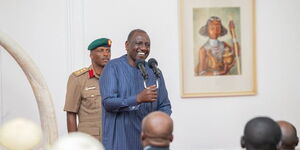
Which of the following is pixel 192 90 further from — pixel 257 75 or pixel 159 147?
pixel 159 147

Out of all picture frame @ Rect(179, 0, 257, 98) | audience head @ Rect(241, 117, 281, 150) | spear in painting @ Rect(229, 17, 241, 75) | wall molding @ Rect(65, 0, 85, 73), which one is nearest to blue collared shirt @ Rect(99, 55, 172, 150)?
audience head @ Rect(241, 117, 281, 150)

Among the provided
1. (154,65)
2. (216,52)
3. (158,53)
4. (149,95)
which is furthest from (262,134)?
(216,52)

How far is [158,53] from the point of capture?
495cm

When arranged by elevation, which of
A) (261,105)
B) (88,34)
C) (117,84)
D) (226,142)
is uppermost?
(88,34)

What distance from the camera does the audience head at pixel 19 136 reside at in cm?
122

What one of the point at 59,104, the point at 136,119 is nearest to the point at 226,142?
the point at 59,104

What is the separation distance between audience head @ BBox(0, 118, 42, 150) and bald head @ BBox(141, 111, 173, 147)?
718 mm

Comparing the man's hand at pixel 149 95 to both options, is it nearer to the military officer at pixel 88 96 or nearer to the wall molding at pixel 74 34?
the military officer at pixel 88 96

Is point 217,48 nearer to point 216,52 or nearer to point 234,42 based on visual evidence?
point 216,52

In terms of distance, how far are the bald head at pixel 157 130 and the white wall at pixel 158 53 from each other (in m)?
2.91

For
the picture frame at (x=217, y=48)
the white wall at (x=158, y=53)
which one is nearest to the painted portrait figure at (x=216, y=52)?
the picture frame at (x=217, y=48)

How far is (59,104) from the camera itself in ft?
15.8

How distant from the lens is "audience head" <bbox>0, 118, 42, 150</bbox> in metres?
1.22

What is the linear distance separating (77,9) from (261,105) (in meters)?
2.06
